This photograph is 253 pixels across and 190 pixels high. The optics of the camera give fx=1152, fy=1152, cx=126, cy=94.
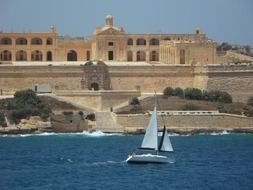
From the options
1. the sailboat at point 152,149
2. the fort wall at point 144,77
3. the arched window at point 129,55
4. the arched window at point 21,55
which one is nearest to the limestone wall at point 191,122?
the fort wall at point 144,77

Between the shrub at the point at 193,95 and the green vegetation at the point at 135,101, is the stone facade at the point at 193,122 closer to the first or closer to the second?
the green vegetation at the point at 135,101

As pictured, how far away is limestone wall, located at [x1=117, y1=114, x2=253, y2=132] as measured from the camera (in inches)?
2421

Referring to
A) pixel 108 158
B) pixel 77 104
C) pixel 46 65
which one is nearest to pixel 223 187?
pixel 108 158

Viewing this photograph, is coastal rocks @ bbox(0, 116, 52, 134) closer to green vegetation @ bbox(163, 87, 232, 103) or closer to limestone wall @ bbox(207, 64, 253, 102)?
green vegetation @ bbox(163, 87, 232, 103)

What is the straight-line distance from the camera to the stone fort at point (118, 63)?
6919cm

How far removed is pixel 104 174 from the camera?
146ft

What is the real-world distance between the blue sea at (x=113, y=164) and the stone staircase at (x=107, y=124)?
1339mm

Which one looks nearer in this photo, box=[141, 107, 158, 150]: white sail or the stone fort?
box=[141, 107, 158, 150]: white sail

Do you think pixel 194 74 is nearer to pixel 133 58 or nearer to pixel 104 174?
pixel 133 58

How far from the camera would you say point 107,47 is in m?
74.7

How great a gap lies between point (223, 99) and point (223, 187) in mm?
25647

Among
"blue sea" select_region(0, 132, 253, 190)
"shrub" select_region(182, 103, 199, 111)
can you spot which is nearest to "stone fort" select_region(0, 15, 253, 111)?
"shrub" select_region(182, 103, 199, 111)

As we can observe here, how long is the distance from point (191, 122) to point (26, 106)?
8.96 m

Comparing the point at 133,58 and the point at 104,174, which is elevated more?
the point at 133,58
